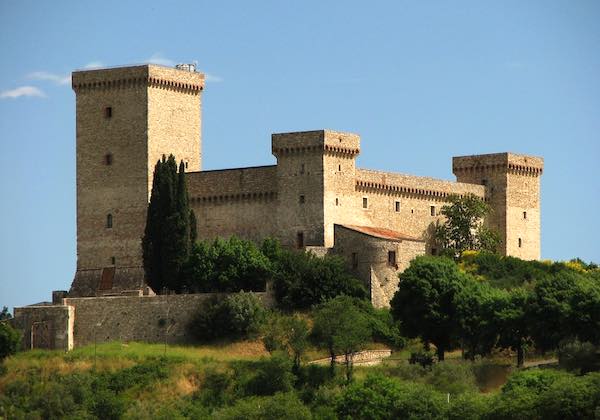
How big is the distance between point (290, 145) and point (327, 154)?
1624 millimetres

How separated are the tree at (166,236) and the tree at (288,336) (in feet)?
17.1

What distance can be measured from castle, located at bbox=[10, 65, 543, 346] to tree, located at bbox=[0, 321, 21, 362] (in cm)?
464

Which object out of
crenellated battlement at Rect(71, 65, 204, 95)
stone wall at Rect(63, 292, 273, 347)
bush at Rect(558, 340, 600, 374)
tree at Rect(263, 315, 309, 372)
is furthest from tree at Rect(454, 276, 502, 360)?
crenellated battlement at Rect(71, 65, 204, 95)

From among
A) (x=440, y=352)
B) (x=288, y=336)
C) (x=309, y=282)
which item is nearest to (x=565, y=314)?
(x=440, y=352)

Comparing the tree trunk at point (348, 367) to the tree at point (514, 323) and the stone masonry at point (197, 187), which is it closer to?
the tree at point (514, 323)

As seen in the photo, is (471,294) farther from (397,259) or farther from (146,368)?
(146,368)

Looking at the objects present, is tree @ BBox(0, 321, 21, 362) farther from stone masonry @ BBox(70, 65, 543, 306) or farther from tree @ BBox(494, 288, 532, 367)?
tree @ BBox(494, 288, 532, 367)

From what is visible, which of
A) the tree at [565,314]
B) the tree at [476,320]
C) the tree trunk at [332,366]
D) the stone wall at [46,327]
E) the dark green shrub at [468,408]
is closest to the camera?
the dark green shrub at [468,408]

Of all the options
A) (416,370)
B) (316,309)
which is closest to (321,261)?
(316,309)

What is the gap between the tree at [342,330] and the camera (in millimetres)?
90312

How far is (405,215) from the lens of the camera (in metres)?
105

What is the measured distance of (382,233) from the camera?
99.8 meters

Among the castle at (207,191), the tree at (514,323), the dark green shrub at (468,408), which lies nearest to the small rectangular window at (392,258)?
the castle at (207,191)

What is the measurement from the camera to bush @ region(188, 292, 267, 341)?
310ft
